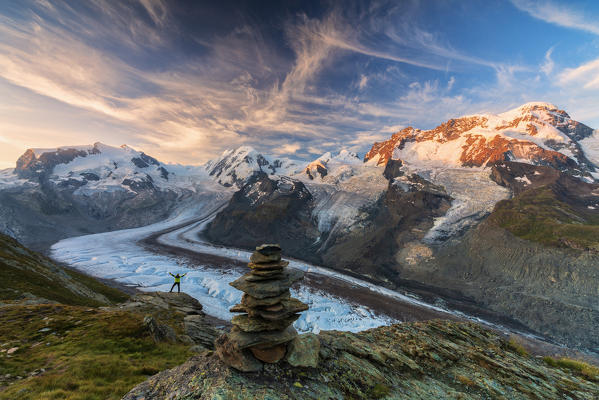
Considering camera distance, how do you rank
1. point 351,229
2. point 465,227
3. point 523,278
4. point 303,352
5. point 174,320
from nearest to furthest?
point 303,352, point 174,320, point 523,278, point 465,227, point 351,229

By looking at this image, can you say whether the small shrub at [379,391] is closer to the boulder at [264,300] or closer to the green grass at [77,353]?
the boulder at [264,300]

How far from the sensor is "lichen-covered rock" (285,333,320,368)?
8.83m

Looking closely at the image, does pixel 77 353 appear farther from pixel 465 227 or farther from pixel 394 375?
pixel 465 227

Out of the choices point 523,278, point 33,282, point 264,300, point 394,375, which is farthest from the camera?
point 523,278

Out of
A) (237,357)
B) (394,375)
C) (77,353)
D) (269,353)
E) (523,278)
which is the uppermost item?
(523,278)

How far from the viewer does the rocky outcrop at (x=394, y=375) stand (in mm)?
7605

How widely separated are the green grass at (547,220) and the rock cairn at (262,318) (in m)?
114

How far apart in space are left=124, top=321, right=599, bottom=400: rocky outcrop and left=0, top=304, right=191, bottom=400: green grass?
423cm

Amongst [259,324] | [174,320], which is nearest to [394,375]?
[259,324]

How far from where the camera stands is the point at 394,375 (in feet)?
33.8

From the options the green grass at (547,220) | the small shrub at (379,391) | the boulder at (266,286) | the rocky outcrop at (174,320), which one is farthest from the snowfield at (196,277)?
the green grass at (547,220)

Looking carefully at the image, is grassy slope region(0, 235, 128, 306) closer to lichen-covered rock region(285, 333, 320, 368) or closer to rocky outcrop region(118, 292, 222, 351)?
rocky outcrop region(118, 292, 222, 351)

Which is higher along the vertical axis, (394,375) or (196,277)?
(394,375)

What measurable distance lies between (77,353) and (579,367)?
30082 mm
